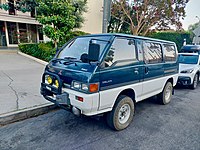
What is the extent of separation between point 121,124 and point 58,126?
1390mm

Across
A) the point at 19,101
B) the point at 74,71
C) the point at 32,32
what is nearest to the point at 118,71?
the point at 74,71

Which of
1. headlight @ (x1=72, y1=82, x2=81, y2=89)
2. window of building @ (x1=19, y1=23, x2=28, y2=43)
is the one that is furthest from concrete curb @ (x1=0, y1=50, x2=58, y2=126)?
window of building @ (x1=19, y1=23, x2=28, y2=43)

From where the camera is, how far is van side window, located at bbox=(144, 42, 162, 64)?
386cm

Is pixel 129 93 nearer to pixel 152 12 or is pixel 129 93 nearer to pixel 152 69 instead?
pixel 152 69

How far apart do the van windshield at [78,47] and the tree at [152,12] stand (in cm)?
1346

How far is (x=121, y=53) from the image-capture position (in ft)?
10.5

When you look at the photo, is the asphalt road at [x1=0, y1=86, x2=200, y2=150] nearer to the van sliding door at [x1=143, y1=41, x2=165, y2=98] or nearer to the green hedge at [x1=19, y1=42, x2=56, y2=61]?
the van sliding door at [x1=143, y1=41, x2=165, y2=98]

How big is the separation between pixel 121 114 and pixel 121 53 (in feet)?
4.38

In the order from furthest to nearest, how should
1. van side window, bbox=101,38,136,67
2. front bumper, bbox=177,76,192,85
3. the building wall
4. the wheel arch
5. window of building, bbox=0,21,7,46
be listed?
1. the building wall
2. window of building, bbox=0,21,7,46
3. front bumper, bbox=177,76,192,85
4. the wheel arch
5. van side window, bbox=101,38,136,67

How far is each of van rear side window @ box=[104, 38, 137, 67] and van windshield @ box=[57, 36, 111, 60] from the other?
229 millimetres

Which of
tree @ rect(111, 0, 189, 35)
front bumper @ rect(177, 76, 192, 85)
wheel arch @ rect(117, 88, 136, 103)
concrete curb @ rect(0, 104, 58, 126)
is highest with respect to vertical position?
tree @ rect(111, 0, 189, 35)

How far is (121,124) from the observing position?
337 centimetres

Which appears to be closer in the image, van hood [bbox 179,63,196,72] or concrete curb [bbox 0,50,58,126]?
concrete curb [bbox 0,50,58,126]

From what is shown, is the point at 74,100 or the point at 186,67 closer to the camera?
the point at 74,100
